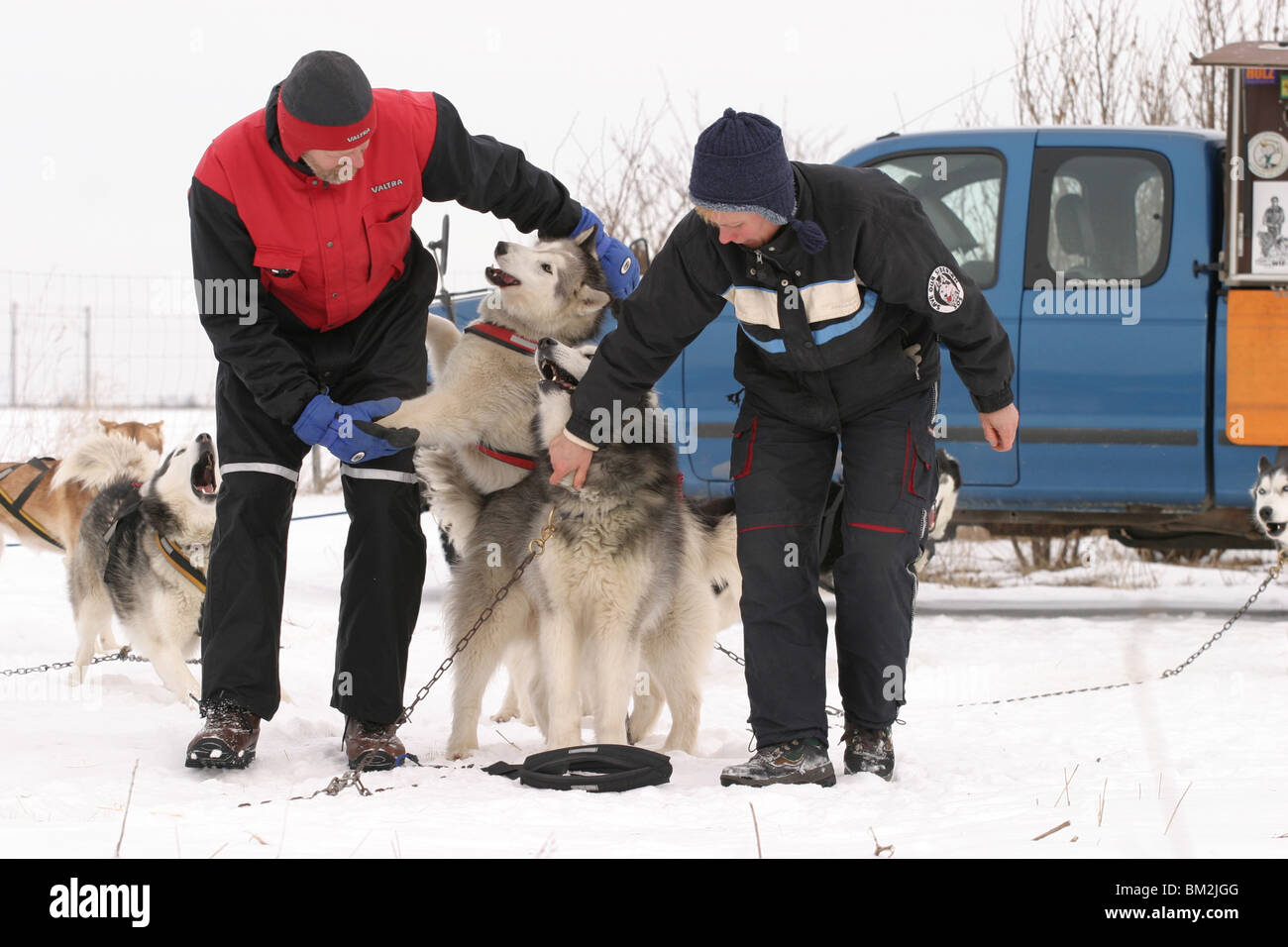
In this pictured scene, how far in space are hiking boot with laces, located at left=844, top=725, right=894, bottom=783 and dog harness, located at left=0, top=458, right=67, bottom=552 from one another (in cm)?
448

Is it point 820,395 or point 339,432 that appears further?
point 339,432

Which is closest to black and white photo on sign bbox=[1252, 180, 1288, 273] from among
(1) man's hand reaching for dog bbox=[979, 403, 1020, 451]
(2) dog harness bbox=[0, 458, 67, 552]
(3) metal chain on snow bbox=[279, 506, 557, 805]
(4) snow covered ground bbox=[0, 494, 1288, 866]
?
(4) snow covered ground bbox=[0, 494, 1288, 866]

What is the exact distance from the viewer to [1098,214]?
5.59 metres

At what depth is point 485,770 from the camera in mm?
3164

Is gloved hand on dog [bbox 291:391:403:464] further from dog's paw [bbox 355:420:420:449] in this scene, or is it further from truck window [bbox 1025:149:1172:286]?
truck window [bbox 1025:149:1172:286]

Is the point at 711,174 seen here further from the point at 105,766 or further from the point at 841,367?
the point at 105,766

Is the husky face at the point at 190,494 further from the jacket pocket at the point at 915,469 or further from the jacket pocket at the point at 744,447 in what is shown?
the jacket pocket at the point at 915,469

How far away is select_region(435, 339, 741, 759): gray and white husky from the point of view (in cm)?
344

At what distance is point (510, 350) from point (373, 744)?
1281 millimetres

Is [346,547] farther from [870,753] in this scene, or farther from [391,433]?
[870,753]

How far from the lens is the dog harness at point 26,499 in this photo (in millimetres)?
6090

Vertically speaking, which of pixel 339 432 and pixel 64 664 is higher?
pixel 339 432

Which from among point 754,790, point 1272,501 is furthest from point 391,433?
point 1272,501

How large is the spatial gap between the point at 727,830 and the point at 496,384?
1813 millimetres
